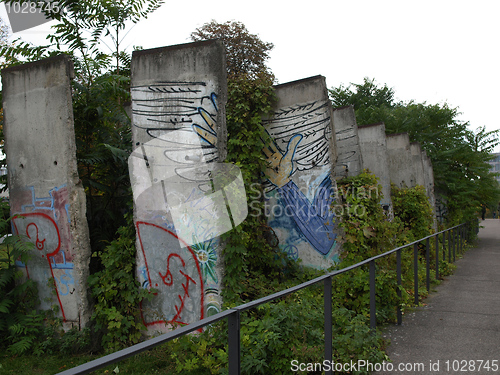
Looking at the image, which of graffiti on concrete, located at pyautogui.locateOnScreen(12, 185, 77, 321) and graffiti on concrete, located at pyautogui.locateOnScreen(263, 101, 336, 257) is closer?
graffiti on concrete, located at pyautogui.locateOnScreen(12, 185, 77, 321)

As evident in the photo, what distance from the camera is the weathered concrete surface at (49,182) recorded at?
577cm

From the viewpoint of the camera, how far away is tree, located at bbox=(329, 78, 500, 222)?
17172 millimetres

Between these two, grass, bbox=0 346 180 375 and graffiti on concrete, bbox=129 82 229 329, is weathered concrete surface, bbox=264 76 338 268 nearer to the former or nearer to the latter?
graffiti on concrete, bbox=129 82 229 329

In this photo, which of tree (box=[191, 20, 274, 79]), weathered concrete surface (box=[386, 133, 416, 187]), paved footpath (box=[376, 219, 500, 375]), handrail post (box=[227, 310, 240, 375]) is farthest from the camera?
tree (box=[191, 20, 274, 79])

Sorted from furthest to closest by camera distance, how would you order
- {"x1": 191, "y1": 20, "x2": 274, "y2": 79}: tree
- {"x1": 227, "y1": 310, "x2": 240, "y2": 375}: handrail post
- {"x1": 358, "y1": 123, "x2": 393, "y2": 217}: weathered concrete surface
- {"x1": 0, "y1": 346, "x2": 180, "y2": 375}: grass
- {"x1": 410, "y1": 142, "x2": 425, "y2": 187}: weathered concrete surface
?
{"x1": 191, "y1": 20, "x2": 274, "y2": 79}: tree, {"x1": 410, "y1": 142, "x2": 425, "y2": 187}: weathered concrete surface, {"x1": 358, "y1": 123, "x2": 393, "y2": 217}: weathered concrete surface, {"x1": 0, "y1": 346, "x2": 180, "y2": 375}: grass, {"x1": 227, "y1": 310, "x2": 240, "y2": 375}: handrail post

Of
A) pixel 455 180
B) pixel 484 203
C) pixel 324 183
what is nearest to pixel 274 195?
pixel 324 183

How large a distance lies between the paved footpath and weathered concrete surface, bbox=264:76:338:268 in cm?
200

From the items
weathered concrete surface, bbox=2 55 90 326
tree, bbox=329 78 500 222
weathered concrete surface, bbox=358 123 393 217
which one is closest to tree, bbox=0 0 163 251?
weathered concrete surface, bbox=2 55 90 326

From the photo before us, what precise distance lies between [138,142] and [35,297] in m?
2.72

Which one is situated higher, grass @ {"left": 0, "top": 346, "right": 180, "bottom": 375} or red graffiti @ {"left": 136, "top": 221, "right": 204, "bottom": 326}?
red graffiti @ {"left": 136, "top": 221, "right": 204, "bottom": 326}

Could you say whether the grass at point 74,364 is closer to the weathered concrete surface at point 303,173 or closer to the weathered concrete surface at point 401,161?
the weathered concrete surface at point 303,173

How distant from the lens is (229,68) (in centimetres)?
2209

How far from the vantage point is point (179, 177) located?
5.86 m

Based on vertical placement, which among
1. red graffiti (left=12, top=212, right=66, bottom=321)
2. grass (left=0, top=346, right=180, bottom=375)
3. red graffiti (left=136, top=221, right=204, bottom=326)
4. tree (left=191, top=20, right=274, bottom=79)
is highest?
tree (left=191, top=20, right=274, bottom=79)
